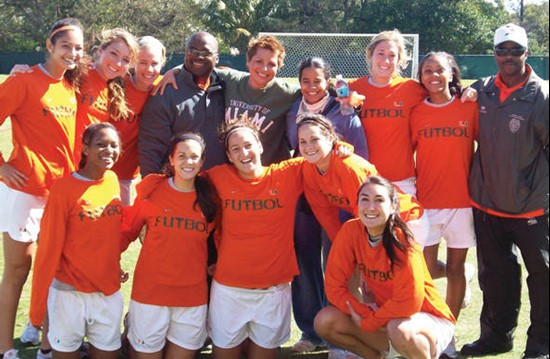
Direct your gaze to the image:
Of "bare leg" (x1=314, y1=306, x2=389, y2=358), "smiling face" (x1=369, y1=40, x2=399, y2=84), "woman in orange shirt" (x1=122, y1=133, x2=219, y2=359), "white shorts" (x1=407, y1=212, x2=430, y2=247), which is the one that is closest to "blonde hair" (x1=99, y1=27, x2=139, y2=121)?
"woman in orange shirt" (x1=122, y1=133, x2=219, y2=359)

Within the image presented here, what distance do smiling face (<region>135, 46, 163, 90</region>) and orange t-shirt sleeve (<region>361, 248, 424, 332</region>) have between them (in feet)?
7.10

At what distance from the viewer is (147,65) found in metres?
4.86

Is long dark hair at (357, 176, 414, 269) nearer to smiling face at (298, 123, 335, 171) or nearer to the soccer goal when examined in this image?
smiling face at (298, 123, 335, 171)

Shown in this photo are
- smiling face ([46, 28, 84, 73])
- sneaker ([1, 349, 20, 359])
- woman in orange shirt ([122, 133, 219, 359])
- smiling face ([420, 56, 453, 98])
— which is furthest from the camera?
smiling face ([420, 56, 453, 98])

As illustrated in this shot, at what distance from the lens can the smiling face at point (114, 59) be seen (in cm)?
470

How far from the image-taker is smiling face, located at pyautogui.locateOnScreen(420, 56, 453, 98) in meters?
4.73

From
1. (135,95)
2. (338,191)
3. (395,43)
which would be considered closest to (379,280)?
(338,191)

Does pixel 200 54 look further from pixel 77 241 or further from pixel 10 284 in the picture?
pixel 10 284

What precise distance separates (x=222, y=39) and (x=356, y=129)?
124 feet

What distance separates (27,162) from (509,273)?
3.29 metres

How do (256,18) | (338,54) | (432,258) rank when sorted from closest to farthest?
(432,258), (338,54), (256,18)

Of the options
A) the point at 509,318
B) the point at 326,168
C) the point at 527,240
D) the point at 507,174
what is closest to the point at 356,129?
→ the point at 326,168

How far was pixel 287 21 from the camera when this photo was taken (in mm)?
43062

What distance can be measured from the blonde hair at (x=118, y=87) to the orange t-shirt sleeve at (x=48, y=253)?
2.90 feet
